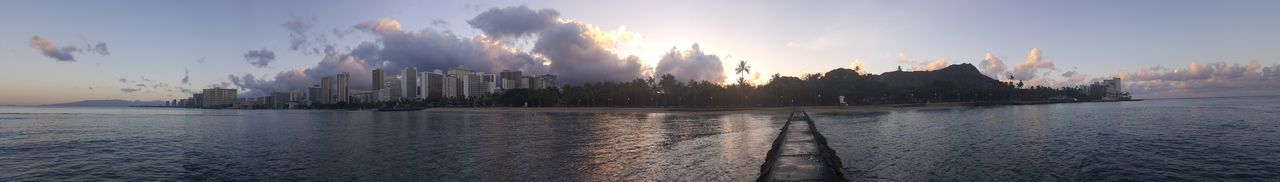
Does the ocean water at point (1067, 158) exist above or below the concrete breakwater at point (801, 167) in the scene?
below

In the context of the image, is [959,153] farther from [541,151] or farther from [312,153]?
[312,153]

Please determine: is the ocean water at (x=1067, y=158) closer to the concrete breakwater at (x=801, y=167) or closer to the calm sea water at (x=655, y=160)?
the calm sea water at (x=655, y=160)

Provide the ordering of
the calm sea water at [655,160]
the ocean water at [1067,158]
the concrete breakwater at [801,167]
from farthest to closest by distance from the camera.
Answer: the calm sea water at [655,160] < the ocean water at [1067,158] < the concrete breakwater at [801,167]

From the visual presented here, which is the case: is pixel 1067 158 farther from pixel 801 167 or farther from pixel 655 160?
pixel 655 160

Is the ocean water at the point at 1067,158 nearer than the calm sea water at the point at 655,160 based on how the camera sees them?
Yes

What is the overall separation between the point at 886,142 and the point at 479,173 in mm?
21875

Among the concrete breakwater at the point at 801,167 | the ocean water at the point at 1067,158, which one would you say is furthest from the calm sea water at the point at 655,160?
the concrete breakwater at the point at 801,167

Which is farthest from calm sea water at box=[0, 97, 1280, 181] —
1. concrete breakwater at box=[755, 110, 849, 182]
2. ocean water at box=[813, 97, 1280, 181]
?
concrete breakwater at box=[755, 110, 849, 182]

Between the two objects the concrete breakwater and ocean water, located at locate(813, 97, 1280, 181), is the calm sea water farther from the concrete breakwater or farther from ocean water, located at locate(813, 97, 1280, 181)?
the concrete breakwater

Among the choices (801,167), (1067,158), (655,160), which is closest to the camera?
(801,167)

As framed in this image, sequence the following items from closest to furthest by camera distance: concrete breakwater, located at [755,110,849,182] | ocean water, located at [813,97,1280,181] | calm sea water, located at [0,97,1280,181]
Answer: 1. concrete breakwater, located at [755,110,849,182]
2. ocean water, located at [813,97,1280,181]
3. calm sea water, located at [0,97,1280,181]

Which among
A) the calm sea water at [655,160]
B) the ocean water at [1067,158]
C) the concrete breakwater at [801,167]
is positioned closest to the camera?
the concrete breakwater at [801,167]

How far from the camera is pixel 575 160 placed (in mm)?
25344

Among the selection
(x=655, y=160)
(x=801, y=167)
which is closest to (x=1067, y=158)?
(x=801, y=167)
